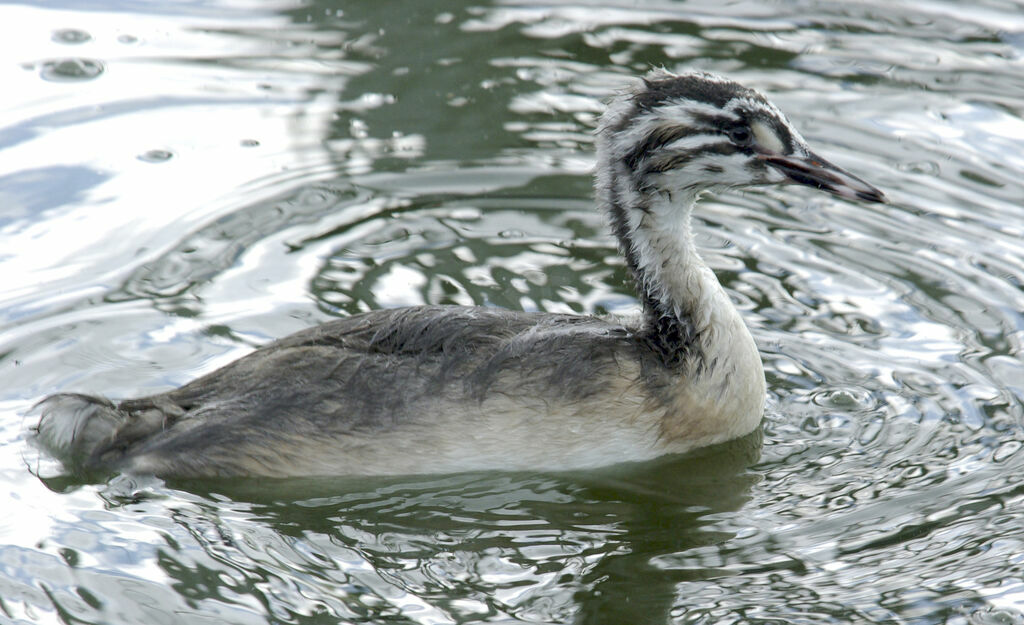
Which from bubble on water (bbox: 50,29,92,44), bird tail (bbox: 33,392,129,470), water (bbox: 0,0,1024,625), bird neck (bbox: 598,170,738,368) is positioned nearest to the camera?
water (bbox: 0,0,1024,625)

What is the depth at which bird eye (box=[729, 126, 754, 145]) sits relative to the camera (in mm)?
6930

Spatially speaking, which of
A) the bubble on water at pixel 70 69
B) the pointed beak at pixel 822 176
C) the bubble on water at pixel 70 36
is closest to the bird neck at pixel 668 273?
the pointed beak at pixel 822 176

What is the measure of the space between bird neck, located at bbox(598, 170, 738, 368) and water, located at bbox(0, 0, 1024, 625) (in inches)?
25.3

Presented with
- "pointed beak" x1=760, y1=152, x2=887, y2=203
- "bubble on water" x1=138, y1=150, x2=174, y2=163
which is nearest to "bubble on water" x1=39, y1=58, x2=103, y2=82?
"bubble on water" x1=138, y1=150, x2=174, y2=163

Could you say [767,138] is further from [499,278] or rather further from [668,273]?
[499,278]

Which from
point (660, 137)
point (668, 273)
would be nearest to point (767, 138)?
point (660, 137)

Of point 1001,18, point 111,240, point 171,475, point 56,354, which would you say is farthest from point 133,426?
point 1001,18

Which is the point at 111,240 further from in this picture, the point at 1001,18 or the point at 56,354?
the point at 1001,18

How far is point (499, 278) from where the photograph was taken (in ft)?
28.2

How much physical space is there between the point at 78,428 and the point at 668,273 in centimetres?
299

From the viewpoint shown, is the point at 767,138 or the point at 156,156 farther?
the point at 156,156

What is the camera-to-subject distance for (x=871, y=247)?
29.3 ft

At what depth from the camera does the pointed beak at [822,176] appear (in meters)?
6.88

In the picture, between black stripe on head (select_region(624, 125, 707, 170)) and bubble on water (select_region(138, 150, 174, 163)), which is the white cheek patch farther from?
bubble on water (select_region(138, 150, 174, 163))
